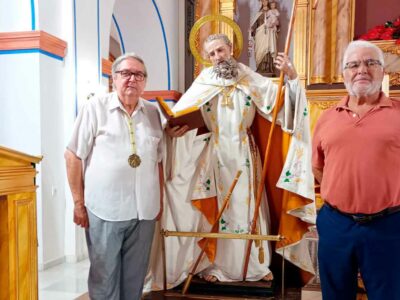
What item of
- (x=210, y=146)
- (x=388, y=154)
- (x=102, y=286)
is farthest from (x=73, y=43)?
(x=388, y=154)

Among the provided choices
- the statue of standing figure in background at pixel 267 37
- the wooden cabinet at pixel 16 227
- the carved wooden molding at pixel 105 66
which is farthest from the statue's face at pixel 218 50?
the statue of standing figure in background at pixel 267 37

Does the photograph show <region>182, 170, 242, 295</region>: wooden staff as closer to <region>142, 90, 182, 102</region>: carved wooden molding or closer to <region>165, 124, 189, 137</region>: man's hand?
<region>165, 124, 189, 137</region>: man's hand

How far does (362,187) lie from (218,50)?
57.2 inches

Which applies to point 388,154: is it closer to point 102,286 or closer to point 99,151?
point 99,151

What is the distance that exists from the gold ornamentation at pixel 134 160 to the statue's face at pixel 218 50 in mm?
→ 1014

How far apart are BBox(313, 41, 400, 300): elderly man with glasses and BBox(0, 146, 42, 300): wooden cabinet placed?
56.7 inches

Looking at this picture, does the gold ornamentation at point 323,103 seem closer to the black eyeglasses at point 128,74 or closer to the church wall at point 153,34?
the church wall at point 153,34

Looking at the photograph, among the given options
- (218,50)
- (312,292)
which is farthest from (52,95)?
(312,292)

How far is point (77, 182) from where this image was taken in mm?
2242

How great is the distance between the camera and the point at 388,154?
1758 mm

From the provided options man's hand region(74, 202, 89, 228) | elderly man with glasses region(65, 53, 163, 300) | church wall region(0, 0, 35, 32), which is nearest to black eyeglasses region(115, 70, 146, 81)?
elderly man with glasses region(65, 53, 163, 300)

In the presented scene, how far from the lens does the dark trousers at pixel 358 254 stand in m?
1.76

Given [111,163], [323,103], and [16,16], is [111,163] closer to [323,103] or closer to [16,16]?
[16,16]

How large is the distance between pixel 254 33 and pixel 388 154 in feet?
19.2
